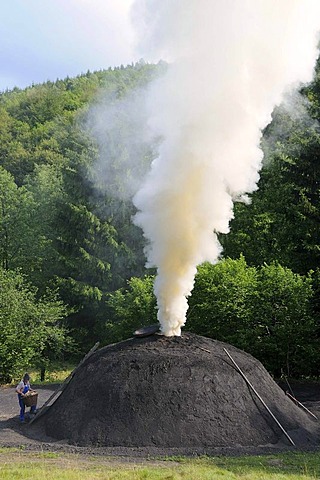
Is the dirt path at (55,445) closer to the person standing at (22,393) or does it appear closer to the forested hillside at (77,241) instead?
the person standing at (22,393)

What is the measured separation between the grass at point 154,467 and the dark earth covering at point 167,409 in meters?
0.71

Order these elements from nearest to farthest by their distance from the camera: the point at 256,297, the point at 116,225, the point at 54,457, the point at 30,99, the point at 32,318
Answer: the point at 54,457, the point at 256,297, the point at 32,318, the point at 116,225, the point at 30,99

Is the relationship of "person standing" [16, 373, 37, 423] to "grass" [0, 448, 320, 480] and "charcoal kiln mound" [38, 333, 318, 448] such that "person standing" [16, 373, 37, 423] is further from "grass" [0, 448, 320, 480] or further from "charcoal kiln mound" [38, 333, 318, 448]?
"grass" [0, 448, 320, 480]

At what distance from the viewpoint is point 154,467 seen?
1168cm

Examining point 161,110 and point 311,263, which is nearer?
point 161,110

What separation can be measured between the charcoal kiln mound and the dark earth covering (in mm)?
25

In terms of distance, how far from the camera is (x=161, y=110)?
15992 millimetres

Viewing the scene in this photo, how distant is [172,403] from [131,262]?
23.8 m

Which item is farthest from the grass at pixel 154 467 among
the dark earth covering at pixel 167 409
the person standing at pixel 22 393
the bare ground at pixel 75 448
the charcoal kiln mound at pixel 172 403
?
the person standing at pixel 22 393

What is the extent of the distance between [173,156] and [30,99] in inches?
3168

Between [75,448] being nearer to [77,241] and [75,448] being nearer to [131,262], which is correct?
[131,262]

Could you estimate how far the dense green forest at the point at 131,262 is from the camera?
83.4 ft

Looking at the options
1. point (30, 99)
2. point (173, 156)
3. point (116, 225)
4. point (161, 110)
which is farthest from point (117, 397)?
point (30, 99)

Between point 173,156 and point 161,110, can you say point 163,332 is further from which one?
point 161,110
